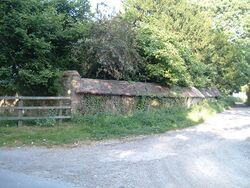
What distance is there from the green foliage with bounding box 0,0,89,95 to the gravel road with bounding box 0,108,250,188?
16.2 ft

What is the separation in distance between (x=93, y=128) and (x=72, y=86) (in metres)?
2.54

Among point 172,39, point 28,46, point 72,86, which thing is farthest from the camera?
point 172,39

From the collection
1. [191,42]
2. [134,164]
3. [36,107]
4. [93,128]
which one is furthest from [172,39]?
[134,164]

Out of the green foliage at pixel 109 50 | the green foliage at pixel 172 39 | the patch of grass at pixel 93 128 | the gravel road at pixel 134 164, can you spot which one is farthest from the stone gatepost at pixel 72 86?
the green foliage at pixel 172 39

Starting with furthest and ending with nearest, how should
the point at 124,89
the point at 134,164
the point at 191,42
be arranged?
the point at 191,42 < the point at 124,89 < the point at 134,164

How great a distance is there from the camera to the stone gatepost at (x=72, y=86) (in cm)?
1596

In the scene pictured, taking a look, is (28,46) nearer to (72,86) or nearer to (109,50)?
(72,86)

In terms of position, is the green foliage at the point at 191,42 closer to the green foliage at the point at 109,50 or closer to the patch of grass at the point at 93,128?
the green foliage at the point at 109,50

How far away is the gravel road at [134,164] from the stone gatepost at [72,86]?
3.64 m

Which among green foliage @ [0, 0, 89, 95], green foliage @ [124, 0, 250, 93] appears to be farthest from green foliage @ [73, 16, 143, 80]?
green foliage @ [124, 0, 250, 93]

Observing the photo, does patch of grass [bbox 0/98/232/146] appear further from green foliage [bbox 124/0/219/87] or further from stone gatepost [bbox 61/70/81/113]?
green foliage [bbox 124/0/219/87]

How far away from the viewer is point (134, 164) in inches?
374

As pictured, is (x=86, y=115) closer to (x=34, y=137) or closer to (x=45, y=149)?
(x=34, y=137)

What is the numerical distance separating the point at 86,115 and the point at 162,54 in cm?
684
